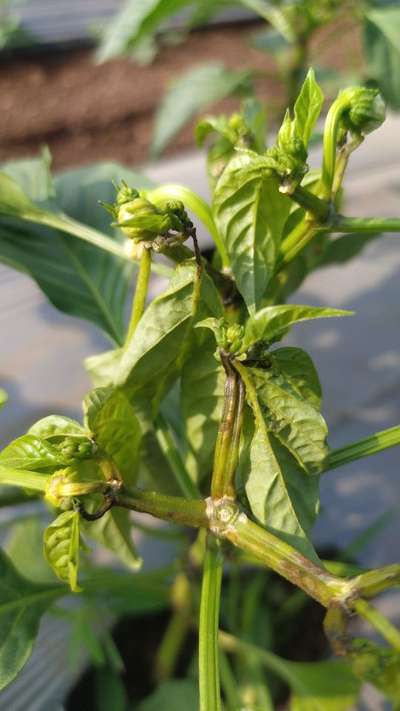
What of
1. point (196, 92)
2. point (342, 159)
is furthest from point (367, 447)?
point (196, 92)

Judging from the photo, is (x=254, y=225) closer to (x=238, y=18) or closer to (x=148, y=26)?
(x=148, y=26)

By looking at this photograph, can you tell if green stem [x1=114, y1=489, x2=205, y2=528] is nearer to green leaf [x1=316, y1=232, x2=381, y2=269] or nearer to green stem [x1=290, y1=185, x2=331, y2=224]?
green stem [x1=290, y1=185, x2=331, y2=224]

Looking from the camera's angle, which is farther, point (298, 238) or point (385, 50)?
point (385, 50)

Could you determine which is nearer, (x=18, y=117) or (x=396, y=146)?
(x=396, y=146)

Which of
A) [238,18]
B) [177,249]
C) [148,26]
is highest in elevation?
[238,18]

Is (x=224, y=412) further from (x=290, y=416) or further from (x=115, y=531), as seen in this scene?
(x=115, y=531)

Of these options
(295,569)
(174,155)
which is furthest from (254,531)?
(174,155)

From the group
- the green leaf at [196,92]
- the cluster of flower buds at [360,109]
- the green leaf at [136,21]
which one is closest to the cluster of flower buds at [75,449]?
the cluster of flower buds at [360,109]
